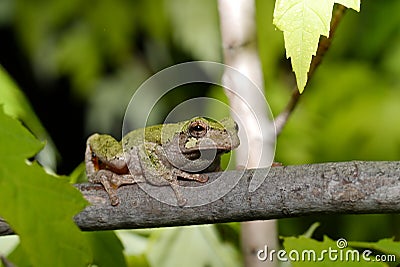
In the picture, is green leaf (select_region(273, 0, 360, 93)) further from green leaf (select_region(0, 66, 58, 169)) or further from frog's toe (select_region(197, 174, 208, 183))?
green leaf (select_region(0, 66, 58, 169))

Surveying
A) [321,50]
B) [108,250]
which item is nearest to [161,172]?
[108,250]

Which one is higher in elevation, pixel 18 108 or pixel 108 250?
pixel 18 108

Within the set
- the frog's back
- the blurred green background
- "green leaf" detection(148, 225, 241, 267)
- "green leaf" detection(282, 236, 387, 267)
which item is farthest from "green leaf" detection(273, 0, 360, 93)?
the blurred green background

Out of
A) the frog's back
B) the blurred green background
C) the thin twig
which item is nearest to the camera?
the thin twig

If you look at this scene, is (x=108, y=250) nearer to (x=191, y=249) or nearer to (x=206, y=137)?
(x=206, y=137)

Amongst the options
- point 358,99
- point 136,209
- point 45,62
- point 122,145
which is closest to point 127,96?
point 45,62

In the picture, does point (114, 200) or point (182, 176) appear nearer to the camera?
point (114, 200)

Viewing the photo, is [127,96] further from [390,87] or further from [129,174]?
[129,174]
